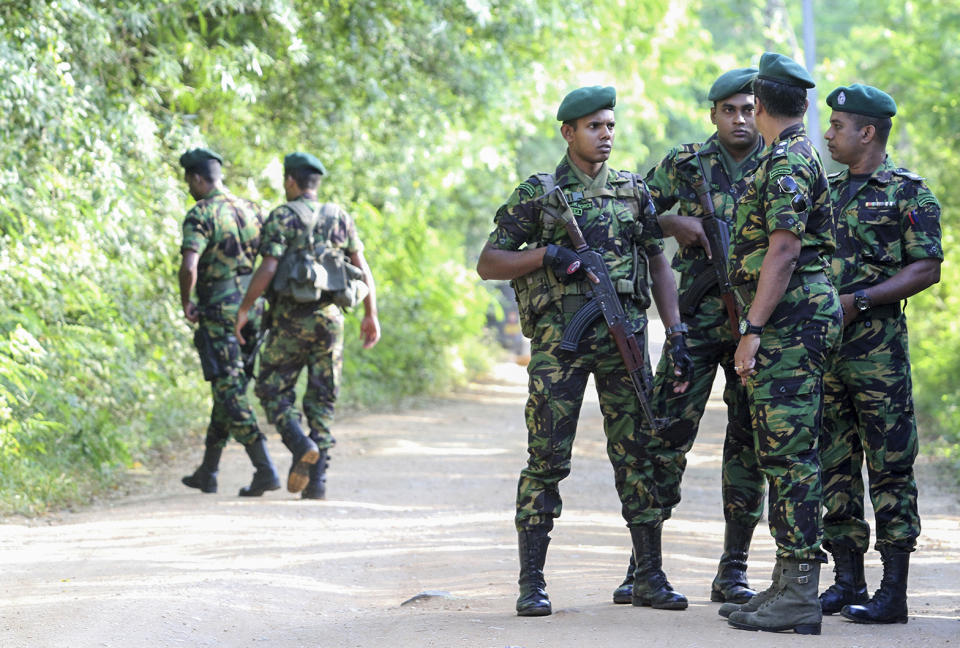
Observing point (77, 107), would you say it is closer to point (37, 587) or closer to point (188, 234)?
point (188, 234)

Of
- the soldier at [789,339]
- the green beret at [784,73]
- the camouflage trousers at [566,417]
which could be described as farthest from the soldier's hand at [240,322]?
the green beret at [784,73]

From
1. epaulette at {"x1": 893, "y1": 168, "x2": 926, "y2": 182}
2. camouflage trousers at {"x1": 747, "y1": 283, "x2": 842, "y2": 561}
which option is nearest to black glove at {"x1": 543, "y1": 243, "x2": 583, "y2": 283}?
camouflage trousers at {"x1": 747, "y1": 283, "x2": 842, "y2": 561}

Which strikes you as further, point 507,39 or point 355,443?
point 507,39

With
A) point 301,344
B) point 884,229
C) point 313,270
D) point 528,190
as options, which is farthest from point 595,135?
point 301,344

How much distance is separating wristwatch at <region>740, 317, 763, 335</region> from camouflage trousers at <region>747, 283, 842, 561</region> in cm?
8

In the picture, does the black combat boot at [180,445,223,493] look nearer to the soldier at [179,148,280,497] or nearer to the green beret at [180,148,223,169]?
the soldier at [179,148,280,497]

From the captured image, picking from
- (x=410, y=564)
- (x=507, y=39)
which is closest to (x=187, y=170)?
(x=410, y=564)

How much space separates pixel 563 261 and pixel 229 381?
4.32m

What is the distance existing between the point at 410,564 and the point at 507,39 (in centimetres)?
913

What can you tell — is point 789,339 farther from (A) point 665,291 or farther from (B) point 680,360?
(A) point 665,291

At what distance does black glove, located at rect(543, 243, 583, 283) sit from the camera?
532 cm

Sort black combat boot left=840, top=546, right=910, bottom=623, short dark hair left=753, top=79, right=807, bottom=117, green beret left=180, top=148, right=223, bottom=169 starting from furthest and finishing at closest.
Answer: green beret left=180, top=148, right=223, bottom=169
black combat boot left=840, top=546, right=910, bottom=623
short dark hair left=753, top=79, right=807, bottom=117

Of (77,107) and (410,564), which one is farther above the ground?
(77,107)

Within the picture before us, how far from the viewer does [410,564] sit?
6953 millimetres
